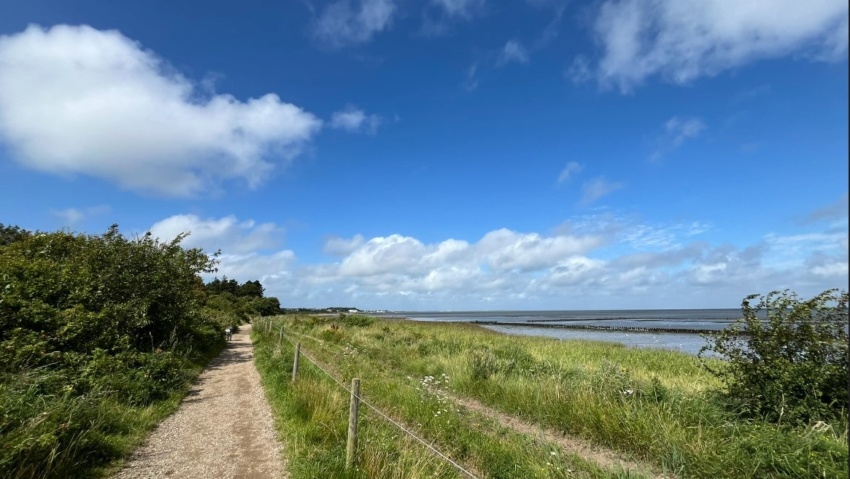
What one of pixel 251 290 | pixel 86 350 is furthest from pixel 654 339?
pixel 251 290

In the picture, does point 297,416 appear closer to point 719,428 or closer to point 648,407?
point 648,407

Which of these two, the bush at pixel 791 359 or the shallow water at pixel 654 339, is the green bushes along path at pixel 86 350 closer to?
the bush at pixel 791 359

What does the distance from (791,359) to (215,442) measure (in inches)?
404

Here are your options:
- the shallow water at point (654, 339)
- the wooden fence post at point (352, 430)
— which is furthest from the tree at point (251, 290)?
the wooden fence post at point (352, 430)

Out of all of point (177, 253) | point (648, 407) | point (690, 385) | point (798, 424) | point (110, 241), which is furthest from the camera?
point (177, 253)

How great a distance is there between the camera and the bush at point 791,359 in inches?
260

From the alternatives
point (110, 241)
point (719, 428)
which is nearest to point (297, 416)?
point (719, 428)

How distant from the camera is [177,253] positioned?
18.6m

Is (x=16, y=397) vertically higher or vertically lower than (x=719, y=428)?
higher

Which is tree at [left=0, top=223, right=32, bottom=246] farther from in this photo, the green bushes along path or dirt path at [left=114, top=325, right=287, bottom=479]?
dirt path at [left=114, top=325, right=287, bottom=479]

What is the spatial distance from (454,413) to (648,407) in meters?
3.69

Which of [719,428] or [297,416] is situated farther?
[297,416]

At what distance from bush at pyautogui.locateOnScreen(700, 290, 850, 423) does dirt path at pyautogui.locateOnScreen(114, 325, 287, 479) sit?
7987 mm

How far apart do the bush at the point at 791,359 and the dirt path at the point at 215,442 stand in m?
7.99
